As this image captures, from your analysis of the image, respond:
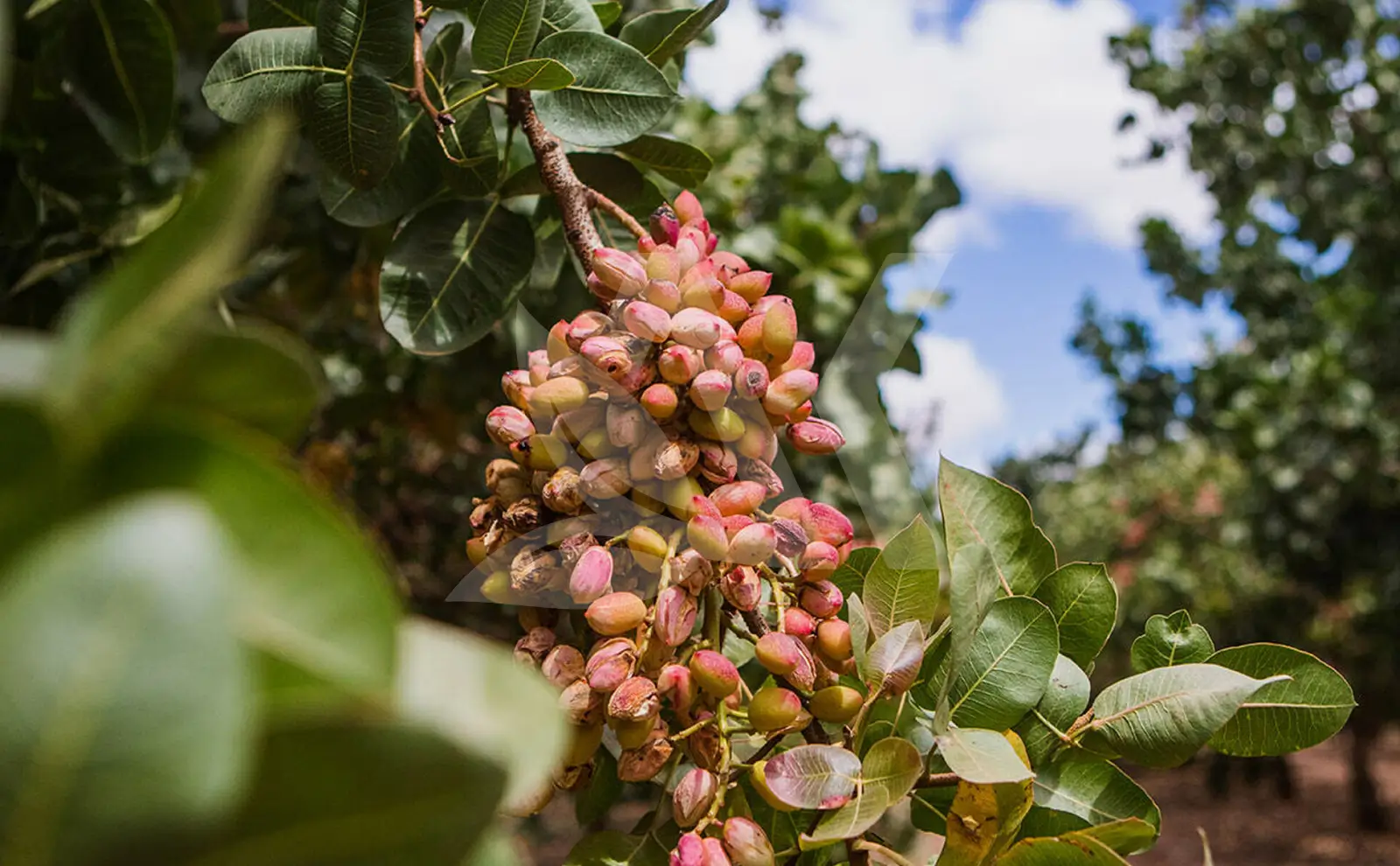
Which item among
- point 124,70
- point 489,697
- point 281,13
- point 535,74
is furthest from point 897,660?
point 124,70

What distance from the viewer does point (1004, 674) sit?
624 mm

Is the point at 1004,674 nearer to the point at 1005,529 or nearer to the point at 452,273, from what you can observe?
the point at 1005,529

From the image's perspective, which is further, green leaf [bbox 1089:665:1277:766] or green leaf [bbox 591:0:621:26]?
green leaf [bbox 591:0:621:26]

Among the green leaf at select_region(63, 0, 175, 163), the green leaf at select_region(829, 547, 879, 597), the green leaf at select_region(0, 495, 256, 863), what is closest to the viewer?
the green leaf at select_region(0, 495, 256, 863)

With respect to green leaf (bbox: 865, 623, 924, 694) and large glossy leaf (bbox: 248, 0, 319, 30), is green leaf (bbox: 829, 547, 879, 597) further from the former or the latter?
large glossy leaf (bbox: 248, 0, 319, 30)

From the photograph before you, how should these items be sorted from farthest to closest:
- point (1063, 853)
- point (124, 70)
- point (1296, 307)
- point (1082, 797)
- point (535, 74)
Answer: point (1296, 307), point (124, 70), point (535, 74), point (1082, 797), point (1063, 853)

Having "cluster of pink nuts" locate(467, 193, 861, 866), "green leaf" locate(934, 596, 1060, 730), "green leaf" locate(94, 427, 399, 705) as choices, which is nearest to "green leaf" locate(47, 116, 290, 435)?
"green leaf" locate(94, 427, 399, 705)

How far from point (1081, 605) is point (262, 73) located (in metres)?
0.69

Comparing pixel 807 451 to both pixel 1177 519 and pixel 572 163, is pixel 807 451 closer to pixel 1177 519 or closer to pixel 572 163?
pixel 572 163

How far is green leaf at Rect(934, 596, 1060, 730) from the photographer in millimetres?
621

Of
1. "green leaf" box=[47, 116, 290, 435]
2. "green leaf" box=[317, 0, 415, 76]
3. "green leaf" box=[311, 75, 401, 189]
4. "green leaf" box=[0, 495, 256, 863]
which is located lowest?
"green leaf" box=[311, 75, 401, 189]

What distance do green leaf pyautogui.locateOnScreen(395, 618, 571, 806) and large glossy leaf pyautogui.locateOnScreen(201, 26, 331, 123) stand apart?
610 millimetres

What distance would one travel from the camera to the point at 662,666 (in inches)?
24.1

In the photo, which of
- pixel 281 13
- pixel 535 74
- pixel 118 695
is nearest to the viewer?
pixel 118 695
